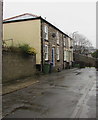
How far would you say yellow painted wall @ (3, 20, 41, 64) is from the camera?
16359 millimetres

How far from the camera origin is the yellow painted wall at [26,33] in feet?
53.7

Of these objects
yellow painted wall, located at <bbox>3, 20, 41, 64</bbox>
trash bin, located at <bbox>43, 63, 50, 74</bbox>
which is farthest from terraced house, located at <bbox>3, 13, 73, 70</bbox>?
trash bin, located at <bbox>43, 63, 50, 74</bbox>

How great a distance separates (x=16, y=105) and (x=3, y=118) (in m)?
1.22

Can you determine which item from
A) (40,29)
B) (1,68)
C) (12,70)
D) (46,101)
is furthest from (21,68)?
(46,101)

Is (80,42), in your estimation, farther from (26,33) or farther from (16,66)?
(16,66)

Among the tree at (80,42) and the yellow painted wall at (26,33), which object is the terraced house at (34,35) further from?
the tree at (80,42)

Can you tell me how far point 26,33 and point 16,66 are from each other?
6275mm

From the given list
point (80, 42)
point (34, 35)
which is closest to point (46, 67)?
point (34, 35)

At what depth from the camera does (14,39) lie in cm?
1752

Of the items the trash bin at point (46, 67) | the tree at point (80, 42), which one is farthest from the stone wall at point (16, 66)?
the tree at point (80, 42)

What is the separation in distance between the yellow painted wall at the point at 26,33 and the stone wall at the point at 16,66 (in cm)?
230

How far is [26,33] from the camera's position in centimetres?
1700

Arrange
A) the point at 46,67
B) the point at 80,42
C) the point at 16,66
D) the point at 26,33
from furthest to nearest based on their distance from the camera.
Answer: the point at 80,42
the point at 26,33
the point at 46,67
the point at 16,66

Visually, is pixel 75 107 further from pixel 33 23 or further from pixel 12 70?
pixel 33 23
